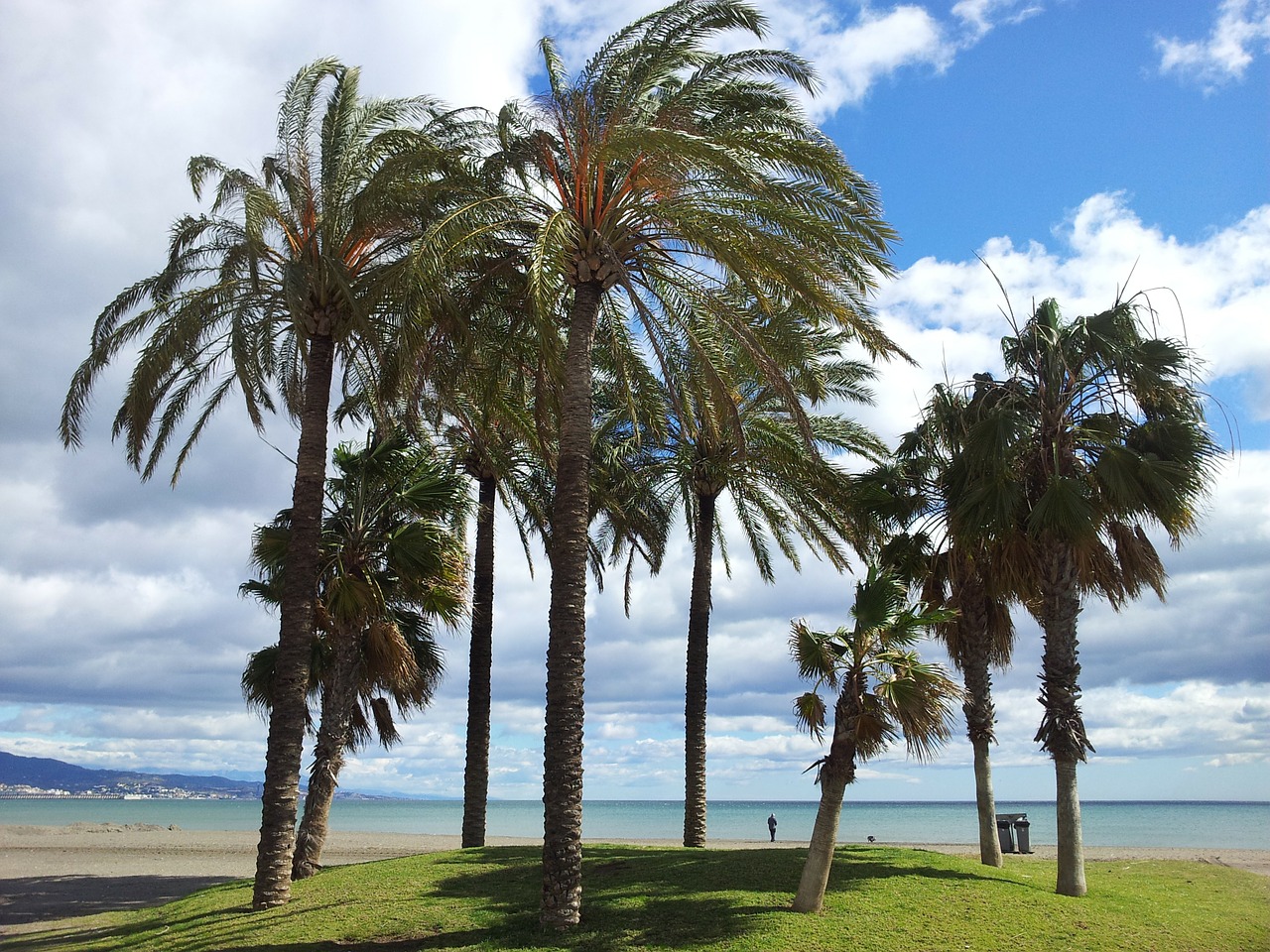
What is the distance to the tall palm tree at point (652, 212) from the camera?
39.0 ft

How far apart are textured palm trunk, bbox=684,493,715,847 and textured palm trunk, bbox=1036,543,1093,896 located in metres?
7.86

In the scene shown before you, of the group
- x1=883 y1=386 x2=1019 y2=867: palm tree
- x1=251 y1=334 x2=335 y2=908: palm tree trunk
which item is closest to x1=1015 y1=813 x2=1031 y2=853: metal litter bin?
x1=883 y1=386 x2=1019 y2=867: palm tree

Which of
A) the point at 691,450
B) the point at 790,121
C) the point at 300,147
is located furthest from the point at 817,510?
the point at 300,147

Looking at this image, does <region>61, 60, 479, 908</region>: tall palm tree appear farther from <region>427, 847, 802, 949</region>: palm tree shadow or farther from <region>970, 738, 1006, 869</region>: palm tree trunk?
<region>970, 738, 1006, 869</region>: palm tree trunk

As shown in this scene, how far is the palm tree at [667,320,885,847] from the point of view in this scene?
20.3 meters

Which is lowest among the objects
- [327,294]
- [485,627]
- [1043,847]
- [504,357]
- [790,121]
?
[1043,847]

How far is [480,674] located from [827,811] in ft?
37.0

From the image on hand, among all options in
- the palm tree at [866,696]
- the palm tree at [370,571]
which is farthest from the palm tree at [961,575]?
the palm tree at [370,571]

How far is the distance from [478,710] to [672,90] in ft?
44.5

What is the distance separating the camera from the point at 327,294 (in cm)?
1545

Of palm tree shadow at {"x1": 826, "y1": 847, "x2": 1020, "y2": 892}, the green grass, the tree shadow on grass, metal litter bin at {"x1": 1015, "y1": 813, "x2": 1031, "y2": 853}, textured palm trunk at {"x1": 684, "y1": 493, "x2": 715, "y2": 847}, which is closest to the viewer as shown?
the green grass

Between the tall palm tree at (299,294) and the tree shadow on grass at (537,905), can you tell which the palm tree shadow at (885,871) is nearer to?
the tree shadow on grass at (537,905)

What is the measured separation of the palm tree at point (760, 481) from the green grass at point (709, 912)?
478 cm

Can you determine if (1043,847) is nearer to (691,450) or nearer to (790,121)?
(691,450)
